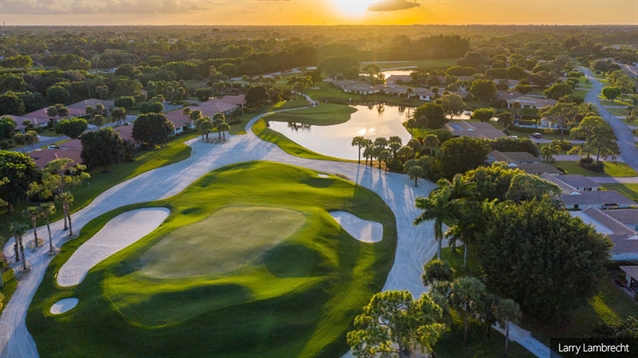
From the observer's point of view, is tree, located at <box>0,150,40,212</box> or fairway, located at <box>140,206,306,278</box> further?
tree, located at <box>0,150,40,212</box>

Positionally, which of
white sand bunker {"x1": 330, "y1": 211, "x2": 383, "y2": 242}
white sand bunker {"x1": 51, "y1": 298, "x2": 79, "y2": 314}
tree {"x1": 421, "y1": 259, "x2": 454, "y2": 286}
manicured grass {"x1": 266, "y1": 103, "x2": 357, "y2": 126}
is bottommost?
white sand bunker {"x1": 51, "y1": 298, "x2": 79, "y2": 314}

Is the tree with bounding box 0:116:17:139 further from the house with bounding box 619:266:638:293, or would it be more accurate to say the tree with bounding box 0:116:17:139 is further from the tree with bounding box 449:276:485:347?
the house with bounding box 619:266:638:293

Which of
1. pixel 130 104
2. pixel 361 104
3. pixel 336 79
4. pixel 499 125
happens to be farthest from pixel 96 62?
pixel 499 125

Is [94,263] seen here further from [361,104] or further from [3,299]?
[361,104]

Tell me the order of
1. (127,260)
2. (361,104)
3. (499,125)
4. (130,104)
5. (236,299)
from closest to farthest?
Answer: 1. (236,299)
2. (127,260)
3. (499,125)
4. (130,104)
5. (361,104)

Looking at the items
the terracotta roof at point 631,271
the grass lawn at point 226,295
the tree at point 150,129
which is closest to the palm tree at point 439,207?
the grass lawn at point 226,295

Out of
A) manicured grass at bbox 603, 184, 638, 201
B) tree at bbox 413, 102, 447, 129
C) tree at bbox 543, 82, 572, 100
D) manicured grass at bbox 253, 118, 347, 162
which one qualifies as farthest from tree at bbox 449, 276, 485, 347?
tree at bbox 543, 82, 572, 100
